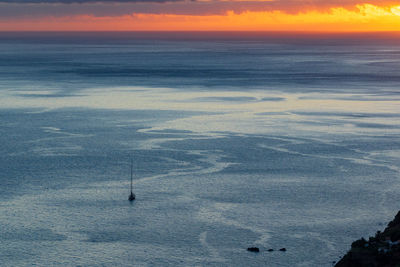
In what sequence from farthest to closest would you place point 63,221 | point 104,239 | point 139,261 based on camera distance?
point 63,221
point 104,239
point 139,261

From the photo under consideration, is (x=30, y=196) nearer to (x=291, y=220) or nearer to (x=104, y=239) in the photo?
(x=104, y=239)

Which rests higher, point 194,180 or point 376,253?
point 194,180

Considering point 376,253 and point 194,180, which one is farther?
point 194,180

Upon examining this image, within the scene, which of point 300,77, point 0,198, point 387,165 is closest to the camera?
point 0,198

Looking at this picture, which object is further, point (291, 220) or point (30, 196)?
point (30, 196)

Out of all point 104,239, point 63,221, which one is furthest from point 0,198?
point 104,239

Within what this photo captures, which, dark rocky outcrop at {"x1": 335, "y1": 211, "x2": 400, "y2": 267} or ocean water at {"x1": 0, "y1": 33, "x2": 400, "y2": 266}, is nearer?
dark rocky outcrop at {"x1": 335, "y1": 211, "x2": 400, "y2": 267}

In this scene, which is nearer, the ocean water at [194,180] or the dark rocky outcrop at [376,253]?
the dark rocky outcrop at [376,253]

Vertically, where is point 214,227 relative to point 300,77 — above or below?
below
